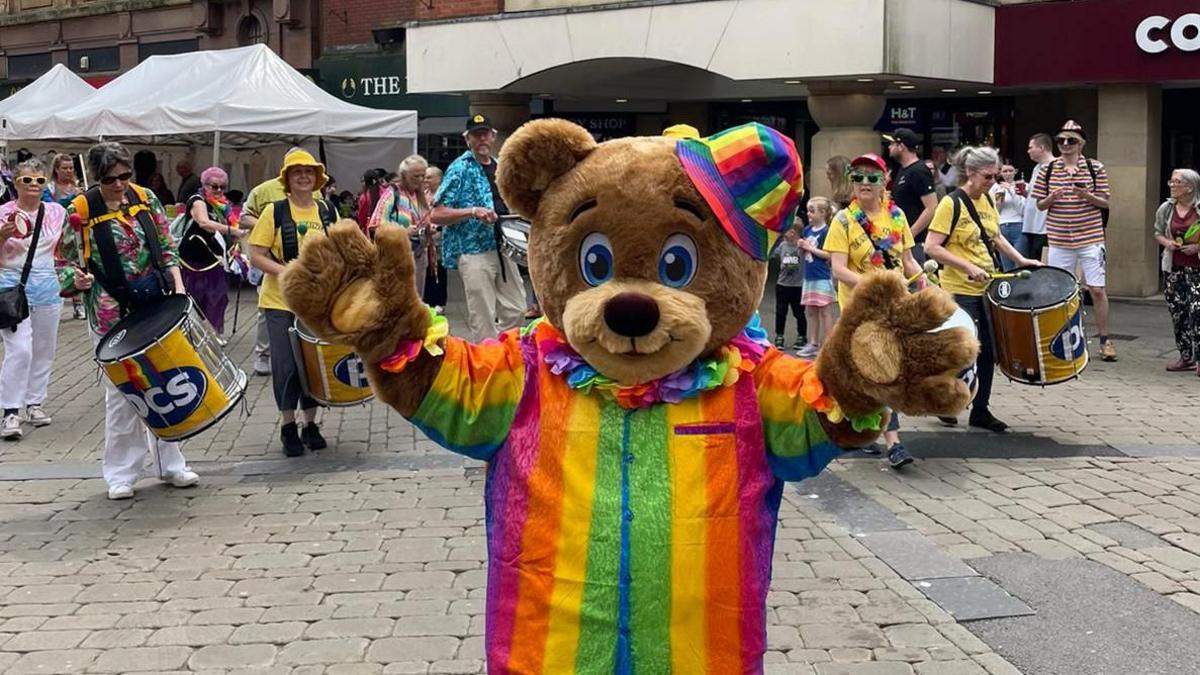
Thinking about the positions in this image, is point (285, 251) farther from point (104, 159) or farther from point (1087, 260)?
point (1087, 260)

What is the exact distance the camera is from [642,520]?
283cm

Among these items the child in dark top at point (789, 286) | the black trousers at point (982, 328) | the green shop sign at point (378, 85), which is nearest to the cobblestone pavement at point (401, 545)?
the black trousers at point (982, 328)

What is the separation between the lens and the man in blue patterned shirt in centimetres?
815

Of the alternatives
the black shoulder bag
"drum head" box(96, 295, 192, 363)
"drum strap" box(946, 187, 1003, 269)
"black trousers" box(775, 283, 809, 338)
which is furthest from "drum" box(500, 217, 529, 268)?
"black trousers" box(775, 283, 809, 338)

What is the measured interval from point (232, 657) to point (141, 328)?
2.36 m

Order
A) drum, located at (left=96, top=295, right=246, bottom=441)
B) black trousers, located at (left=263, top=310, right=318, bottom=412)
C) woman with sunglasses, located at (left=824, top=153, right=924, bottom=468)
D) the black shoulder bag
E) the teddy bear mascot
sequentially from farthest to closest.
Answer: the black shoulder bag
black trousers, located at (left=263, top=310, right=318, bottom=412)
woman with sunglasses, located at (left=824, top=153, right=924, bottom=468)
drum, located at (left=96, top=295, right=246, bottom=441)
the teddy bear mascot

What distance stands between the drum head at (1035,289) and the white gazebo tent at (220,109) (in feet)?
31.7

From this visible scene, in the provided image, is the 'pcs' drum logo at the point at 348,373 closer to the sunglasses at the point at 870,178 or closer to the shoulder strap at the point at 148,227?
the shoulder strap at the point at 148,227

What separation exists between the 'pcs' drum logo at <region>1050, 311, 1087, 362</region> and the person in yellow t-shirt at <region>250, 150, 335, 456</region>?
432cm

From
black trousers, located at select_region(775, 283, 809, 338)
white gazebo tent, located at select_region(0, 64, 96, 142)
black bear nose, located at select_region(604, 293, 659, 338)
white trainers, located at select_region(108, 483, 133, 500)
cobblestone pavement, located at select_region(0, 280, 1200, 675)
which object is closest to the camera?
black bear nose, located at select_region(604, 293, 659, 338)

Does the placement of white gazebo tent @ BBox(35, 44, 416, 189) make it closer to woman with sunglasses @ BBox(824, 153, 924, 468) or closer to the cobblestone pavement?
the cobblestone pavement

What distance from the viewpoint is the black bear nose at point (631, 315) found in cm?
273

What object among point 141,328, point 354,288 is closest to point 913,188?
point 141,328

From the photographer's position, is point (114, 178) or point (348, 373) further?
point (348, 373)
